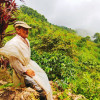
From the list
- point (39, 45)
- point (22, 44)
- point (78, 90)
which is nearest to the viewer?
point (22, 44)

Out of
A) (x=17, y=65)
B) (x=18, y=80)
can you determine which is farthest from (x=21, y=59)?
(x=18, y=80)

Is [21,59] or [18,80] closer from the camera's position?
[21,59]

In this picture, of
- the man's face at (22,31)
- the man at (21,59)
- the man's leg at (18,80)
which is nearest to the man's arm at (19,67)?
the man at (21,59)


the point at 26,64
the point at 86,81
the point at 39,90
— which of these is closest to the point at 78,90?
the point at 86,81

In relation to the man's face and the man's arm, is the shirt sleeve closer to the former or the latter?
the man's arm

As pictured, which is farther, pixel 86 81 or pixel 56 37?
pixel 56 37

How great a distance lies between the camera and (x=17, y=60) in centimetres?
150

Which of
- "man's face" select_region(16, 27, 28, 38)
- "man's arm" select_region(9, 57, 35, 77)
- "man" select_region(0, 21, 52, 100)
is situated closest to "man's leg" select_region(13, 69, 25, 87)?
"man" select_region(0, 21, 52, 100)

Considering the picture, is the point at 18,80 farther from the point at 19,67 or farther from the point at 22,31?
the point at 22,31

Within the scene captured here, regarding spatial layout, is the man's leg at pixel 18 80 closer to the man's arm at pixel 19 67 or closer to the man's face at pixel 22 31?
the man's arm at pixel 19 67

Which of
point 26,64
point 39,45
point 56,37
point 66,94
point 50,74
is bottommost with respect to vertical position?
point 66,94

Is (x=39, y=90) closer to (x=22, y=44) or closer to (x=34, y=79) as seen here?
(x=34, y=79)

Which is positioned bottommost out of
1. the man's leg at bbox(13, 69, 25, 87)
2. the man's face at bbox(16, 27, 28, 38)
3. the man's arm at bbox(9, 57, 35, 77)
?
the man's leg at bbox(13, 69, 25, 87)

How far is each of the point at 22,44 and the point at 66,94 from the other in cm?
205
